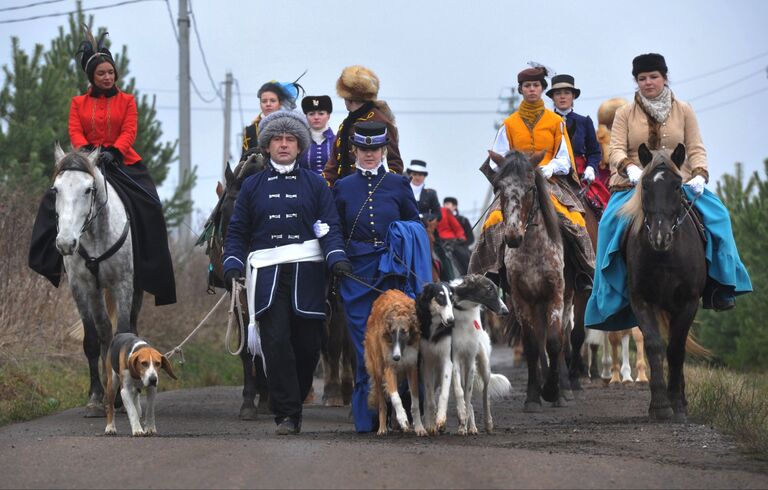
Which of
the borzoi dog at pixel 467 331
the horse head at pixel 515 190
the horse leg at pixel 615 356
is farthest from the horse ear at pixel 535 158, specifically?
the horse leg at pixel 615 356

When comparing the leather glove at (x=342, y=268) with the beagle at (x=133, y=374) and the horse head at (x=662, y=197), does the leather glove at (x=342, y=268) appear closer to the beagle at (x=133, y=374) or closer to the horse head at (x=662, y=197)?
the beagle at (x=133, y=374)

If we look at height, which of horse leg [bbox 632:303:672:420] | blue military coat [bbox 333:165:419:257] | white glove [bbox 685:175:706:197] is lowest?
horse leg [bbox 632:303:672:420]

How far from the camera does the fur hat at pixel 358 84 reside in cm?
1438

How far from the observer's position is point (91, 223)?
46.1ft

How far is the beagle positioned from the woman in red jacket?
2368 mm

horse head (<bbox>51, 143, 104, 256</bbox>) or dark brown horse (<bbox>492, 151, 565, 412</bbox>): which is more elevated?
horse head (<bbox>51, 143, 104, 256</bbox>)

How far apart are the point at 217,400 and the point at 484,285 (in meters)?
6.02

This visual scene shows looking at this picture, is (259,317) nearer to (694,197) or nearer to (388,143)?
(388,143)

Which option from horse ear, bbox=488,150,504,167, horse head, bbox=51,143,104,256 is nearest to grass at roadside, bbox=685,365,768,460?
horse ear, bbox=488,150,504,167

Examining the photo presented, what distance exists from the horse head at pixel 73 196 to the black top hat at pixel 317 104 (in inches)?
123

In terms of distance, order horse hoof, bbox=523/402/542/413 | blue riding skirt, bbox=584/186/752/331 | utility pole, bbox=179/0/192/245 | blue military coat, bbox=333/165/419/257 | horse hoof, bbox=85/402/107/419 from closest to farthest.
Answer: blue military coat, bbox=333/165/419/257 → blue riding skirt, bbox=584/186/752/331 → horse hoof, bbox=85/402/107/419 → horse hoof, bbox=523/402/542/413 → utility pole, bbox=179/0/192/245

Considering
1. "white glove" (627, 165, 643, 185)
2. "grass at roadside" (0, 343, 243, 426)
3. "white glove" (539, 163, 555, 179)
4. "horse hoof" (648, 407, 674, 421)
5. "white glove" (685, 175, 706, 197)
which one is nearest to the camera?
"horse hoof" (648, 407, 674, 421)

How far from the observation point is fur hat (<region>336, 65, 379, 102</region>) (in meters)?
14.4

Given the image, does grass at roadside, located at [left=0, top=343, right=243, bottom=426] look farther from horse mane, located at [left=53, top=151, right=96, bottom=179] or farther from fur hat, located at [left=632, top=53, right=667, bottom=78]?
fur hat, located at [left=632, top=53, right=667, bottom=78]
